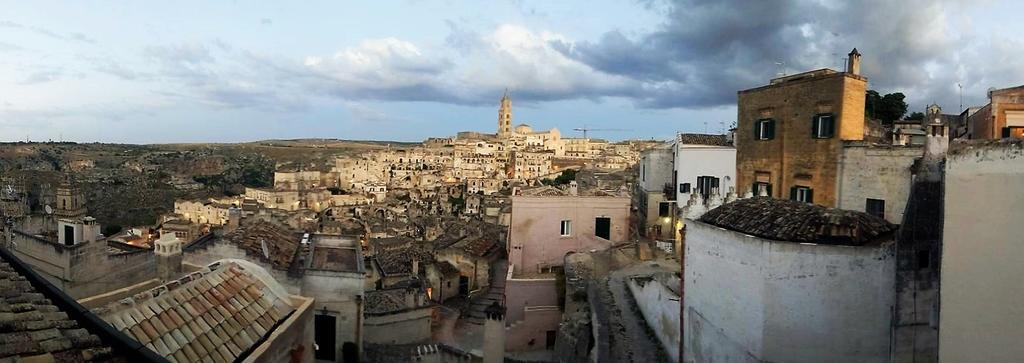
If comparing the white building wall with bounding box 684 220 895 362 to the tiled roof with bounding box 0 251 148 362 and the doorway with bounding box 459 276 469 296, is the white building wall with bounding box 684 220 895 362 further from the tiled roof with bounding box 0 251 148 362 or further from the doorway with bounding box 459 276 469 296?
the doorway with bounding box 459 276 469 296

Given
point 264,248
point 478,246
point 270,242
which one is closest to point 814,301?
point 264,248

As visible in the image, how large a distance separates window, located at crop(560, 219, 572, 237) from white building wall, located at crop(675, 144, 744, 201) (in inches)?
151

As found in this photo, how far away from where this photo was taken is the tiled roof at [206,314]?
5.79 meters

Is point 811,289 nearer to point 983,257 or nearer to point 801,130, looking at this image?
point 983,257

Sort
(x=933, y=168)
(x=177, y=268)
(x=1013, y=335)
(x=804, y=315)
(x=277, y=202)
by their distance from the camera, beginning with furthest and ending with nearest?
(x=277, y=202) < (x=177, y=268) < (x=933, y=168) < (x=804, y=315) < (x=1013, y=335)

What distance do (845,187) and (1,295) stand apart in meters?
16.3

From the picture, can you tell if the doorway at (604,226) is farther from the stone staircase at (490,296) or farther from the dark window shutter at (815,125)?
the dark window shutter at (815,125)

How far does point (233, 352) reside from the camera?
246 inches

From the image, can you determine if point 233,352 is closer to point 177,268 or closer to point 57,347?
point 57,347

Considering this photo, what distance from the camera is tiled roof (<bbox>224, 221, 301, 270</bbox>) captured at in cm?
1322

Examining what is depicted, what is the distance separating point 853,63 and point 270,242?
52.1ft

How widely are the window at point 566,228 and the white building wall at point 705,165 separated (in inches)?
151

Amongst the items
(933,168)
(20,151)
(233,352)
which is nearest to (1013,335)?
(933,168)

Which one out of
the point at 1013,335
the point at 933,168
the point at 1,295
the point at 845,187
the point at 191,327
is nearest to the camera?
the point at 1,295
